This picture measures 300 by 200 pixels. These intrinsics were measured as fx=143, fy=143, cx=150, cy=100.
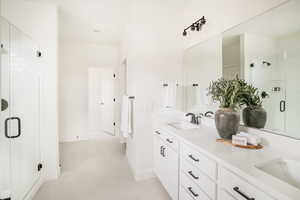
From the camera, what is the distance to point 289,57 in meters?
1.07

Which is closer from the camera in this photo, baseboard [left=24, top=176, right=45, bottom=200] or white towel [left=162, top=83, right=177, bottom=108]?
baseboard [left=24, top=176, right=45, bottom=200]

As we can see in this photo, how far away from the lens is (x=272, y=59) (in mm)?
1183

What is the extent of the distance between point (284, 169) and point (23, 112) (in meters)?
2.52

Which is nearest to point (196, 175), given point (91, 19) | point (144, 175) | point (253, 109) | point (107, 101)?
point (253, 109)

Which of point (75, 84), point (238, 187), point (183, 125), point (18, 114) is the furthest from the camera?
point (75, 84)

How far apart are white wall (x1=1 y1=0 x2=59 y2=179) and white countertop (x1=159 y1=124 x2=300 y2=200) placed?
6.52 ft

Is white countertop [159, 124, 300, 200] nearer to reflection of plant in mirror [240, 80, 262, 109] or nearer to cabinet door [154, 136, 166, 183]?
reflection of plant in mirror [240, 80, 262, 109]

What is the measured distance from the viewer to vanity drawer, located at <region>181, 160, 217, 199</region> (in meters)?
1.02

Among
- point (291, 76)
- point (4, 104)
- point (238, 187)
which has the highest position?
point (291, 76)

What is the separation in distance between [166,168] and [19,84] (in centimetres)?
197

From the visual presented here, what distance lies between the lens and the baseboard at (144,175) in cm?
220

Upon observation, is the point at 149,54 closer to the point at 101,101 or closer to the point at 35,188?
the point at 35,188

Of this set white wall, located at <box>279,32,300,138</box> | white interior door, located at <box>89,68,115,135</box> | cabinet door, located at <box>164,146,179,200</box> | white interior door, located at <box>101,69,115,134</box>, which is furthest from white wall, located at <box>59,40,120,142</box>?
white wall, located at <box>279,32,300,138</box>

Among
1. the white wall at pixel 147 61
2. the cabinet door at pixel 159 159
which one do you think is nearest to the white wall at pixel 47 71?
the white wall at pixel 147 61
